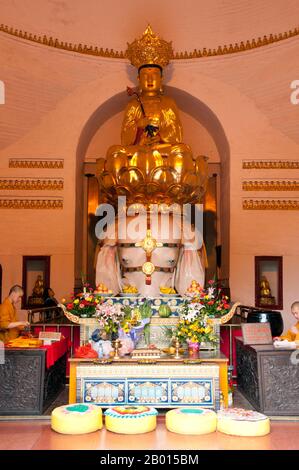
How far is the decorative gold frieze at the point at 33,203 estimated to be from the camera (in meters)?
9.25

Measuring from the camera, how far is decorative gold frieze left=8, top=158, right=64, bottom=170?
9.34 meters

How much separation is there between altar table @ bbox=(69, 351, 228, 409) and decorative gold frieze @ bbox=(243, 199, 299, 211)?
15.4ft


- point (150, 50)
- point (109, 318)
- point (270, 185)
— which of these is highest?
point (150, 50)

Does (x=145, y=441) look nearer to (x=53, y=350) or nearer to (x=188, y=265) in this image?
(x=53, y=350)

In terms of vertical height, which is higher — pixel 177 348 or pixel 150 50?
pixel 150 50

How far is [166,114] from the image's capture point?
30.4 feet

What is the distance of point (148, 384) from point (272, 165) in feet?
17.8

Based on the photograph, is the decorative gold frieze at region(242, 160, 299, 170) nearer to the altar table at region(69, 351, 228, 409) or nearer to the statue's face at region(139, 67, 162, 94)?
the statue's face at region(139, 67, 162, 94)

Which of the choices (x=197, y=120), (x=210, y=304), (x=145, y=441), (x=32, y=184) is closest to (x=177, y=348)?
(x=210, y=304)

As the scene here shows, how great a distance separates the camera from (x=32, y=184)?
9.33 m

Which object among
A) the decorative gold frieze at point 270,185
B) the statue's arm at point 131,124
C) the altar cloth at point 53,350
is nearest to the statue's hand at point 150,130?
the statue's arm at point 131,124

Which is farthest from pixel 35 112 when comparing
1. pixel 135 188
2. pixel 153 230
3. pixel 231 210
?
pixel 231 210

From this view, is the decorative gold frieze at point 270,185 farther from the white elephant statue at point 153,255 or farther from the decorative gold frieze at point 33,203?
the decorative gold frieze at point 33,203

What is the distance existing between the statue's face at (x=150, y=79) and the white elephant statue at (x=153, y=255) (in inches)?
94.0
